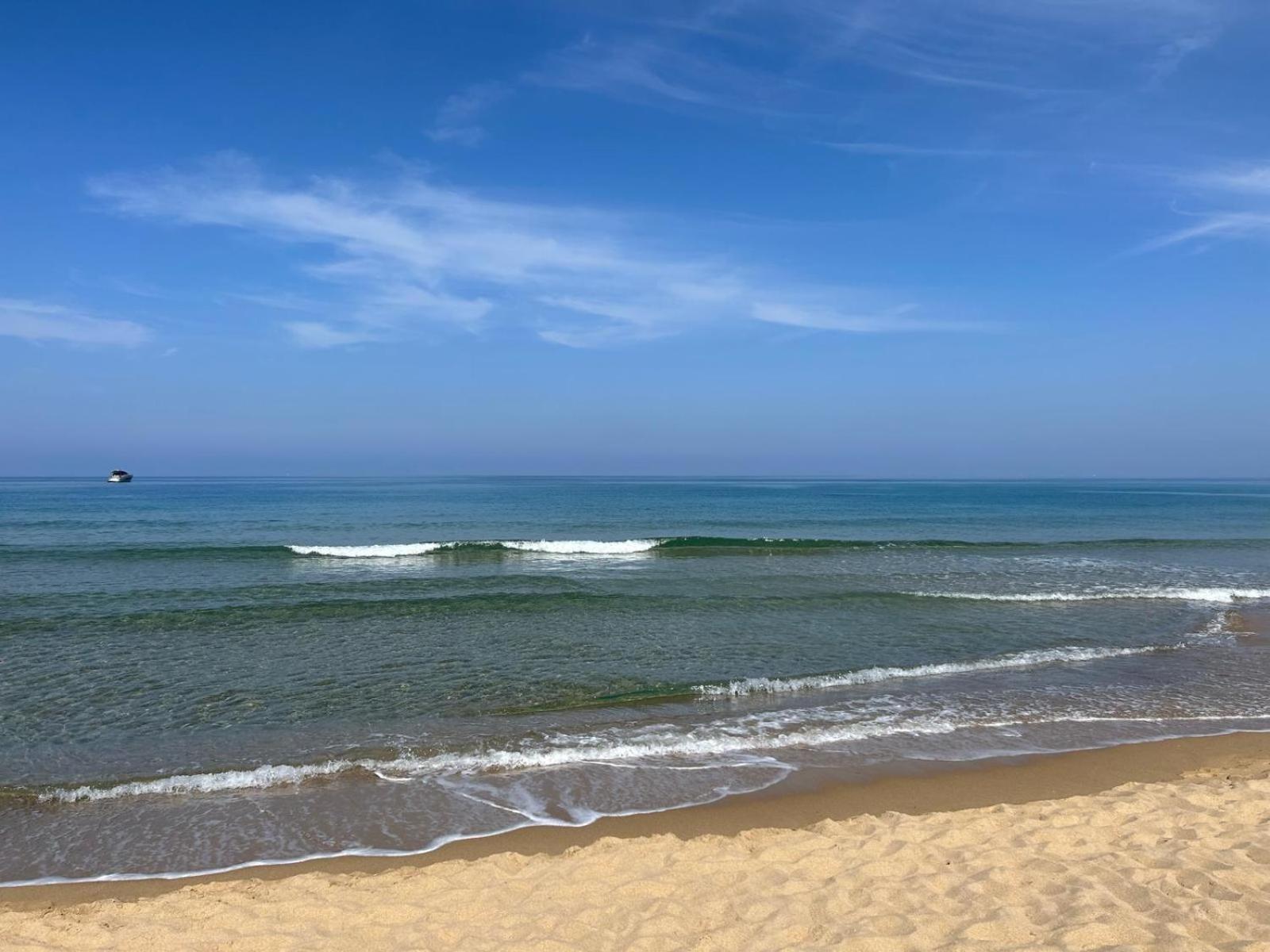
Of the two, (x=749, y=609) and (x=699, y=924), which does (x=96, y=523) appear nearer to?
(x=749, y=609)

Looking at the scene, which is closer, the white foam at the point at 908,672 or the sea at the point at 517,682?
the sea at the point at 517,682

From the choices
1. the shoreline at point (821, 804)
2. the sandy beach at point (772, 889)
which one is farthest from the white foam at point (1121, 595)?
the sandy beach at point (772, 889)

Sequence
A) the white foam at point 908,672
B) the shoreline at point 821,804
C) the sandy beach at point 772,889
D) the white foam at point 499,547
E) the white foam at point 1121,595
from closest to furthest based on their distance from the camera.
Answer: the sandy beach at point 772,889 < the shoreline at point 821,804 < the white foam at point 908,672 < the white foam at point 1121,595 < the white foam at point 499,547

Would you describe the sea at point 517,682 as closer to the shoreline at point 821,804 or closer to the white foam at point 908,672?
the white foam at point 908,672

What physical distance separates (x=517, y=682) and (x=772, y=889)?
6620 millimetres

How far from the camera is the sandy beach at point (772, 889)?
458 cm

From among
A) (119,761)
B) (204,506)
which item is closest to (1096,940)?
(119,761)

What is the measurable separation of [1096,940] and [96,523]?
41682 mm

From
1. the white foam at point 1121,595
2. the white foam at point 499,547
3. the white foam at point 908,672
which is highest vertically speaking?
the white foam at point 499,547

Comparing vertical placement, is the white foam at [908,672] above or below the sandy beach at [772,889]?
below

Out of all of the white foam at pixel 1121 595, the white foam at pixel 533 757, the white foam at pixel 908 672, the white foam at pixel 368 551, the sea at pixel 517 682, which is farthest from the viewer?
the white foam at pixel 368 551

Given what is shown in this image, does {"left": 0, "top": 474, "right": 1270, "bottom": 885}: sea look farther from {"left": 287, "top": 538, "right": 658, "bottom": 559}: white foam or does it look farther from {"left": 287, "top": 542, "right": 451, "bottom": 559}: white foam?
{"left": 287, "top": 538, "right": 658, "bottom": 559}: white foam

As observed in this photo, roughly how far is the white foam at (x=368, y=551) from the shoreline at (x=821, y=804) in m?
21.8

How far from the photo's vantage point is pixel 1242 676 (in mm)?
12102
